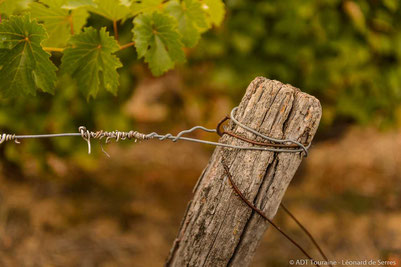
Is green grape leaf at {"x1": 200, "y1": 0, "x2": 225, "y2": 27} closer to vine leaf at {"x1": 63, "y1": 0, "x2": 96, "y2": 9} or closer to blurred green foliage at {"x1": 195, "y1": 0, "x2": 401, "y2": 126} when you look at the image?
vine leaf at {"x1": 63, "y1": 0, "x2": 96, "y2": 9}

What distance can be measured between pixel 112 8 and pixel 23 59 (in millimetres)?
356

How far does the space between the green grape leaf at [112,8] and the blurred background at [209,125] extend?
682 mm

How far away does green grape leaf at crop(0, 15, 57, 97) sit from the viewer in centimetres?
110

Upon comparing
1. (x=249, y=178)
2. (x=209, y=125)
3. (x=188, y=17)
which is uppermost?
(x=188, y=17)

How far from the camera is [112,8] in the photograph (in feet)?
4.05

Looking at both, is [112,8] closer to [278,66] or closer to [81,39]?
[81,39]

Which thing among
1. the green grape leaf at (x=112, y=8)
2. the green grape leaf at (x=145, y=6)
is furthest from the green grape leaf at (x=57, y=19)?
the green grape leaf at (x=145, y=6)

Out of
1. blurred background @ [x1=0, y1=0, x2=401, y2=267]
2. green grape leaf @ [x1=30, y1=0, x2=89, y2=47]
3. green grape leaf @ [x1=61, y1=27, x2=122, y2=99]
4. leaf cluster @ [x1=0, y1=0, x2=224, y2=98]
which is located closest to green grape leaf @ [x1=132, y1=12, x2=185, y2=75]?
leaf cluster @ [x1=0, y1=0, x2=224, y2=98]

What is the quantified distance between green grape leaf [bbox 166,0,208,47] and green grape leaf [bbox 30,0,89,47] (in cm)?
36

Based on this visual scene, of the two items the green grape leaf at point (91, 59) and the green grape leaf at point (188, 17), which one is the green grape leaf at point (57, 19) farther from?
the green grape leaf at point (188, 17)

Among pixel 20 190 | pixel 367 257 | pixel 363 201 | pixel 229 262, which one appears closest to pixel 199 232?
pixel 229 262

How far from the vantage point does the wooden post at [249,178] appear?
1.09 meters

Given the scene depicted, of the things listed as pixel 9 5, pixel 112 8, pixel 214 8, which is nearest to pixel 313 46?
pixel 214 8

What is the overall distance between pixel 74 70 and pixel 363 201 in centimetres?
333
